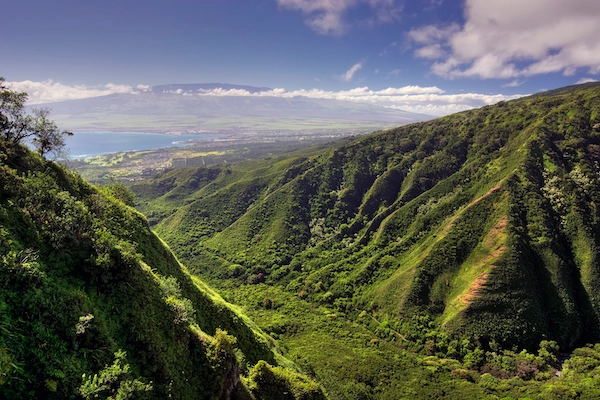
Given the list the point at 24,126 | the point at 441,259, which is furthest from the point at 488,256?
the point at 24,126

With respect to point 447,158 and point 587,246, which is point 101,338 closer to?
point 587,246

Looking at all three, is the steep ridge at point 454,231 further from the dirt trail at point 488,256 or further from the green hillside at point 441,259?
the green hillside at point 441,259

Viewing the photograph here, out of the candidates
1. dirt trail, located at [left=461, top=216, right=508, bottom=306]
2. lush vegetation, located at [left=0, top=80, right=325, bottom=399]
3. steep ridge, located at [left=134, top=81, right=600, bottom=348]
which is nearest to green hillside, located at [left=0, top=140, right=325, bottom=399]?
lush vegetation, located at [left=0, top=80, right=325, bottom=399]

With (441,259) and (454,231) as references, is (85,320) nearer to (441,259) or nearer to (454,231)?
(441,259)

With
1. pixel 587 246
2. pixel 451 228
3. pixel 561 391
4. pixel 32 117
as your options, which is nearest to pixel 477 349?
pixel 561 391

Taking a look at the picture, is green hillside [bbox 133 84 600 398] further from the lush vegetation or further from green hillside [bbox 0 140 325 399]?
green hillside [bbox 0 140 325 399]

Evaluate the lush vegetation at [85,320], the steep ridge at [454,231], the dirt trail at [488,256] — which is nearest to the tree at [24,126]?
the lush vegetation at [85,320]
